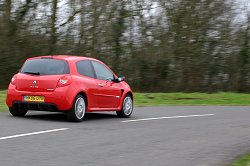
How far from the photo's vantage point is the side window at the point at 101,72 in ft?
43.6

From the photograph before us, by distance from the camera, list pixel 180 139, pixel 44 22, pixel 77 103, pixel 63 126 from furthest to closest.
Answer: pixel 44 22
pixel 77 103
pixel 63 126
pixel 180 139

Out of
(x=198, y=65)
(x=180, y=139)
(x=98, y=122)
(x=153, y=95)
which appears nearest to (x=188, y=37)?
(x=198, y=65)

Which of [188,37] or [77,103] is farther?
[188,37]

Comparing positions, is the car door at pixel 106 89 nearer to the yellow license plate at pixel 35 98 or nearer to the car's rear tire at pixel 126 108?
the car's rear tire at pixel 126 108

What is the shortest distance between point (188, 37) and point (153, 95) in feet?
22.4

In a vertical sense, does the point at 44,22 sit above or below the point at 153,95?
above

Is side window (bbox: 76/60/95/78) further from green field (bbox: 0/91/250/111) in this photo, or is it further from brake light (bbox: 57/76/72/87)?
green field (bbox: 0/91/250/111)

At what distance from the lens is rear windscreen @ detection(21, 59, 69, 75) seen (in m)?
12.2

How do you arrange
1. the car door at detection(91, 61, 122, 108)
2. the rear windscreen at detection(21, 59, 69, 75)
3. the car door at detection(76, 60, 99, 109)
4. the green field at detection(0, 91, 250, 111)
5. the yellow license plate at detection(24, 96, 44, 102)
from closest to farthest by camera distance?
1. the yellow license plate at detection(24, 96, 44, 102)
2. the rear windscreen at detection(21, 59, 69, 75)
3. the car door at detection(76, 60, 99, 109)
4. the car door at detection(91, 61, 122, 108)
5. the green field at detection(0, 91, 250, 111)

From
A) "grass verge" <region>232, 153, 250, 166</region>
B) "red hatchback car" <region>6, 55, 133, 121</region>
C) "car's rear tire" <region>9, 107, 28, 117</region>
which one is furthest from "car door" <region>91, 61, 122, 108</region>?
"grass verge" <region>232, 153, 250, 166</region>

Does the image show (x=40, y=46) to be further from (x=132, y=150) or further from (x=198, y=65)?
(x=132, y=150)

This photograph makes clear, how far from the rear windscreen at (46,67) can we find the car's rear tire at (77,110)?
0.73 meters

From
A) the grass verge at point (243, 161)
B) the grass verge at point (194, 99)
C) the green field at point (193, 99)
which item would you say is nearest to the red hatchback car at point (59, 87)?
the grass verge at point (243, 161)

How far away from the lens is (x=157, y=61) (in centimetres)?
2972
